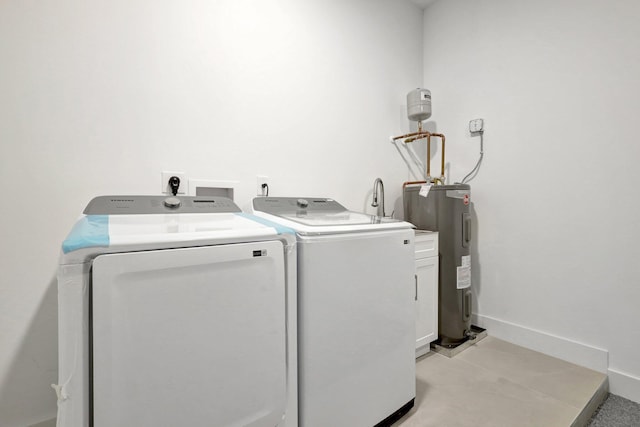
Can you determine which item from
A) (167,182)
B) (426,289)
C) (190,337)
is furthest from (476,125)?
(190,337)

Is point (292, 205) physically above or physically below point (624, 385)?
above

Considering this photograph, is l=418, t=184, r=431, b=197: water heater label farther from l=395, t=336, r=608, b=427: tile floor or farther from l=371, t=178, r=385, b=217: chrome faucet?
l=395, t=336, r=608, b=427: tile floor

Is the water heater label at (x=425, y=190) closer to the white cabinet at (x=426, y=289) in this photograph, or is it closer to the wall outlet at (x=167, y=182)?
the white cabinet at (x=426, y=289)

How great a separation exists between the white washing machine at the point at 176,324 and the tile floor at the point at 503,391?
853 millimetres

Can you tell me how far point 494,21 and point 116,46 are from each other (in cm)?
254

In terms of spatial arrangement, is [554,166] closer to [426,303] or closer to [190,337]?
[426,303]

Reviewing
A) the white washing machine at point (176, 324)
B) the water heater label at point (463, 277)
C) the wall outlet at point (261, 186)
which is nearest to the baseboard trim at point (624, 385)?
the water heater label at point (463, 277)

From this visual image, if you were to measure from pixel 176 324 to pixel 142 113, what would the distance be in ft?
3.73

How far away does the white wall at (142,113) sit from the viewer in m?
1.20

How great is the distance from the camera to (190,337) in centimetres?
80

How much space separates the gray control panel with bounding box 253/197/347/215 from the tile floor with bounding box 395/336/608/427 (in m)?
1.12

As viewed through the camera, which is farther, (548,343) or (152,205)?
(548,343)

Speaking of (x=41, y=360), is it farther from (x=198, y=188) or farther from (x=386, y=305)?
(x=386, y=305)

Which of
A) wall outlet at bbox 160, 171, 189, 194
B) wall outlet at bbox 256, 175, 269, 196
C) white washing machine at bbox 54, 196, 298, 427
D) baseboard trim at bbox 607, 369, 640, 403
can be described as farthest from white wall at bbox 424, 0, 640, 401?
wall outlet at bbox 160, 171, 189, 194
